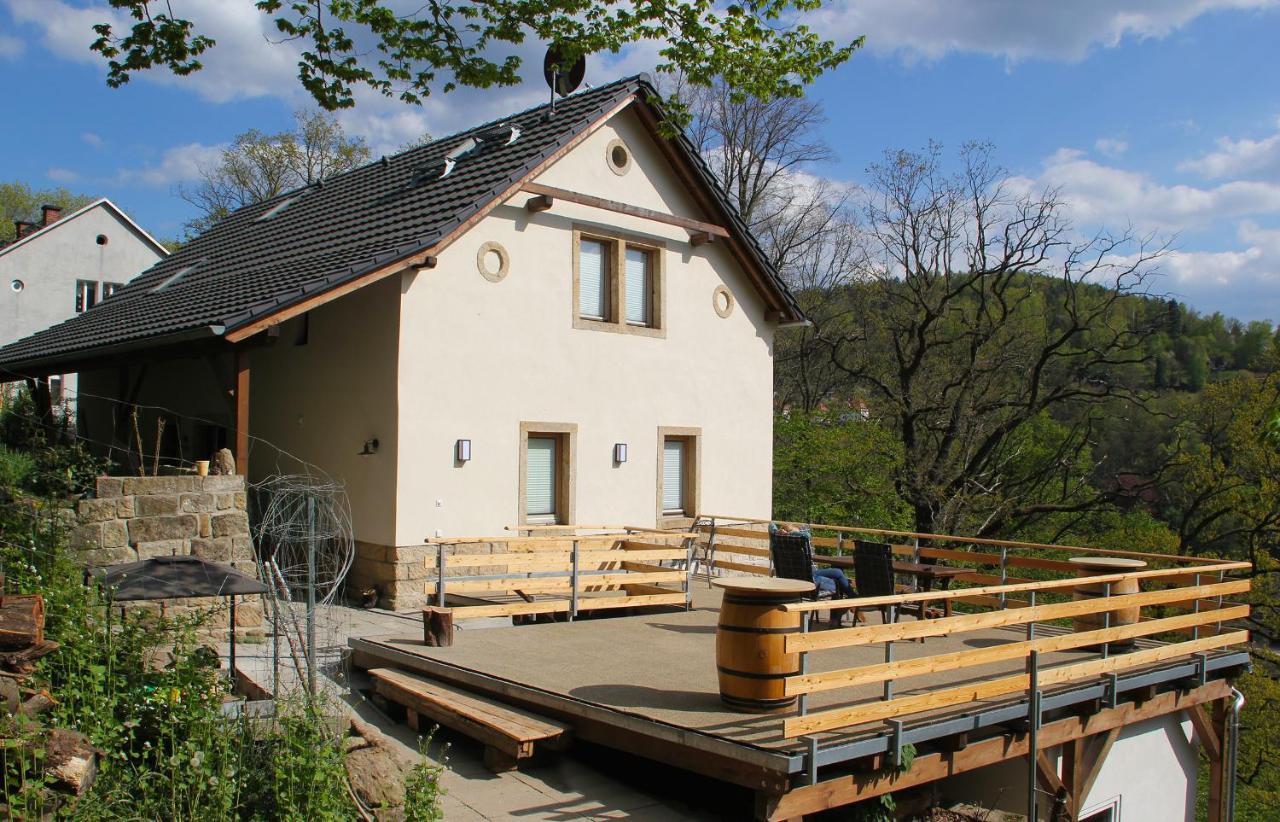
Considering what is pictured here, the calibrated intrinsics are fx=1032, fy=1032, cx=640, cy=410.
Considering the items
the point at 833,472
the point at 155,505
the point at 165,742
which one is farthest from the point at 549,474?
the point at 833,472

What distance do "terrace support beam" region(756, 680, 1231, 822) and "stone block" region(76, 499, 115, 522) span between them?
21.3 ft

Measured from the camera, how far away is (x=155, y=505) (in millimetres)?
9547

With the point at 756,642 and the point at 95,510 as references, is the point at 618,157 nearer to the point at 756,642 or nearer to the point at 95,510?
the point at 95,510

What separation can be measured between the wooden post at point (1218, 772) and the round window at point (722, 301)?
8815 mm

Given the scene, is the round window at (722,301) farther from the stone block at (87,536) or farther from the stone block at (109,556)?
the stone block at (87,536)

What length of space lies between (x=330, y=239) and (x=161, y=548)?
6169 mm

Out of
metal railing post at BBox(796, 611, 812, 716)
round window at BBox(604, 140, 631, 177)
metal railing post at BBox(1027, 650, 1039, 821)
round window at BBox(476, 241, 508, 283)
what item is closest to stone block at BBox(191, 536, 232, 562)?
round window at BBox(476, 241, 508, 283)

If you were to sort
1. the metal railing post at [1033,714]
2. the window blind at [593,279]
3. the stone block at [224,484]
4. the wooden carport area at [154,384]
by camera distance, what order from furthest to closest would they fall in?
the window blind at [593,279]
the wooden carport area at [154,384]
the stone block at [224,484]
the metal railing post at [1033,714]

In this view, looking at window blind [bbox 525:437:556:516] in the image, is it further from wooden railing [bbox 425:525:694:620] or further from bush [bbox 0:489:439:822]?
bush [bbox 0:489:439:822]

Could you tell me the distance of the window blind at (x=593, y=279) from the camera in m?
14.7

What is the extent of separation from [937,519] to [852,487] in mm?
2288

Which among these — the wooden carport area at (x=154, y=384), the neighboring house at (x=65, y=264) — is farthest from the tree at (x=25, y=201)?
the wooden carport area at (x=154, y=384)

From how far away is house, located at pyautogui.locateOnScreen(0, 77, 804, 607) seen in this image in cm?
1242

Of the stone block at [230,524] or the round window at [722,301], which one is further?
the round window at [722,301]
